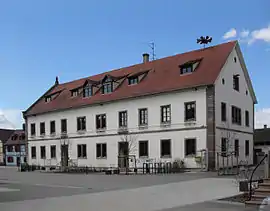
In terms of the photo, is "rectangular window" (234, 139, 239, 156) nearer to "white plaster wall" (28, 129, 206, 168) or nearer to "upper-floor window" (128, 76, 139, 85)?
"white plaster wall" (28, 129, 206, 168)

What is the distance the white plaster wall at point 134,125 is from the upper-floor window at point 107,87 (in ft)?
7.25

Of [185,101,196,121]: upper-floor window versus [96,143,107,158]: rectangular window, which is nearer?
[185,101,196,121]: upper-floor window

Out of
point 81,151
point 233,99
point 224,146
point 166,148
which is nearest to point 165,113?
point 166,148

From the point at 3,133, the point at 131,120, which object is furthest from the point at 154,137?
the point at 3,133

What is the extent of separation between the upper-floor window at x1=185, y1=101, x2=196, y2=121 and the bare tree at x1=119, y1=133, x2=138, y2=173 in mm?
6809

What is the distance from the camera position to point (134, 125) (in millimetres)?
42719

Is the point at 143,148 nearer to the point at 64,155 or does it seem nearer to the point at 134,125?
the point at 134,125

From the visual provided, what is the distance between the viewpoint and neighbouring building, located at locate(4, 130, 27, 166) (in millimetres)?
86188

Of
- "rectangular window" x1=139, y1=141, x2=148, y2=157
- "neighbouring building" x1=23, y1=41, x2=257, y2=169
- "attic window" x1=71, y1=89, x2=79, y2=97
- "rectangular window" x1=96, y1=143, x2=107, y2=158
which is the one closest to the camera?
"neighbouring building" x1=23, y1=41, x2=257, y2=169

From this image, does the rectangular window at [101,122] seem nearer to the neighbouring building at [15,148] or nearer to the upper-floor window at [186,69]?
the upper-floor window at [186,69]

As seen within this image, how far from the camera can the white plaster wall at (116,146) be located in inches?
1468

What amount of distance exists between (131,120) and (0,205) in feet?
95.1

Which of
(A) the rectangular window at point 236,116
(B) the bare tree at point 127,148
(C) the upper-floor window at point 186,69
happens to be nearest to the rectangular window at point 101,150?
(B) the bare tree at point 127,148

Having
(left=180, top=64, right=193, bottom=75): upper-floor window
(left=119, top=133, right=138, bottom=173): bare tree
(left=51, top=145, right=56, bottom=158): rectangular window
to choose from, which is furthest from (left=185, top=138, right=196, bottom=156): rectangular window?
(left=51, top=145, right=56, bottom=158): rectangular window
